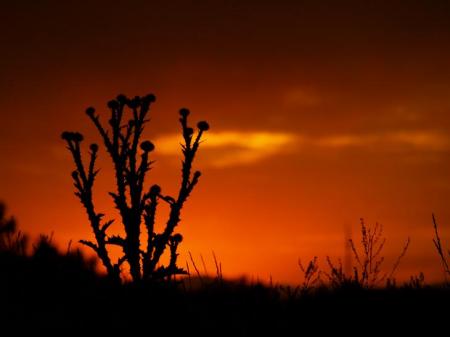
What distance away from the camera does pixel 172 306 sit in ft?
19.9

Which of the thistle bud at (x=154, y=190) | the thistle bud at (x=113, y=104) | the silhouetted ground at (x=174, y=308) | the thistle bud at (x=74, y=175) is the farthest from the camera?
the thistle bud at (x=74, y=175)

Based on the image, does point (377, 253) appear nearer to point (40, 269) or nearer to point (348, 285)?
point (348, 285)

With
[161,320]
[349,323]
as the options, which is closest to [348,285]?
[349,323]

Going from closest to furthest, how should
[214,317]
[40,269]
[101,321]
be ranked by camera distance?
[101,321] < [214,317] < [40,269]

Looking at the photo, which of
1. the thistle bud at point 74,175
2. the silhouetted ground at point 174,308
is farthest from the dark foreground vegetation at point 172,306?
the thistle bud at point 74,175

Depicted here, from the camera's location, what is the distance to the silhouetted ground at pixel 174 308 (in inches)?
215

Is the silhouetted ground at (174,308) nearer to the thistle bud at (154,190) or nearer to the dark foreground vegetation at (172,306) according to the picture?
the dark foreground vegetation at (172,306)

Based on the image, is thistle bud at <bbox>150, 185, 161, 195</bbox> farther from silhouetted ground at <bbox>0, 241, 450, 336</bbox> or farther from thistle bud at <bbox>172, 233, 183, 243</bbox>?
silhouetted ground at <bbox>0, 241, 450, 336</bbox>

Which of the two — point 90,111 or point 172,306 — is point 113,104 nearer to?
point 90,111

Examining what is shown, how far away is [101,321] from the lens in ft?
17.9

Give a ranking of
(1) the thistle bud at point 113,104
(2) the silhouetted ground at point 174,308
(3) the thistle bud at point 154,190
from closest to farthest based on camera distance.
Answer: (2) the silhouetted ground at point 174,308 → (3) the thistle bud at point 154,190 → (1) the thistle bud at point 113,104

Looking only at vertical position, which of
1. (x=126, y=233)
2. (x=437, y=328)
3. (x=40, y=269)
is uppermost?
(x=126, y=233)

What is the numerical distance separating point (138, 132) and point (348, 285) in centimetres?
340

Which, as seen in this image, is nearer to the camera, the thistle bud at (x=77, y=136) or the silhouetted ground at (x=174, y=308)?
the silhouetted ground at (x=174, y=308)
